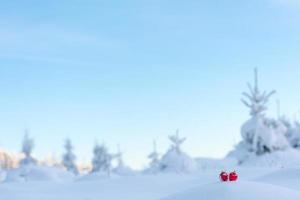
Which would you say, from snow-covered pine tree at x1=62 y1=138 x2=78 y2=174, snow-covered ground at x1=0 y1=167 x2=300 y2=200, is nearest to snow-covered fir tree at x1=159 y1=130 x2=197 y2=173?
snow-covered ground at x1=0 y1=167 x2=300 y2=200

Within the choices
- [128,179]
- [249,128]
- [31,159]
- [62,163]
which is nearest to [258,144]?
[249,128]

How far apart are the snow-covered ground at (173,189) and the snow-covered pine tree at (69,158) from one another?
39.6m

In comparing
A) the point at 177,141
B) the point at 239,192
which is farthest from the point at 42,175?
the point at 239,192

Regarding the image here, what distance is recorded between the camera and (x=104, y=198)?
18.4 metres

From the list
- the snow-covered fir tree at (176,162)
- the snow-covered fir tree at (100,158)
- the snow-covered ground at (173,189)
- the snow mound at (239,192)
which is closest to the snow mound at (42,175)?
the snow-covered fir tree at (176,162)

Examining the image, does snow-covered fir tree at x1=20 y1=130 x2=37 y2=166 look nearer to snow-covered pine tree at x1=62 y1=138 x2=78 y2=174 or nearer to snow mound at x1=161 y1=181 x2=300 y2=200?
snow-covered pine tree at x1=62 y1=138 x2=78 y2=174

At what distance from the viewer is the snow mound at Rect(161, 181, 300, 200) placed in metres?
9.53

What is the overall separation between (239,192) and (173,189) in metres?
10.4

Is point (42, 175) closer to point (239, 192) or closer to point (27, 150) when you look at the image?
point (27, 150)

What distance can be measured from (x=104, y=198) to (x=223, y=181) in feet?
28.1

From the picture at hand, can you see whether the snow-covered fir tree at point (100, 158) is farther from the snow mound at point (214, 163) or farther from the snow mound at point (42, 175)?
the snow mound at point (42, 175)

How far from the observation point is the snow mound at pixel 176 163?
1278 inches

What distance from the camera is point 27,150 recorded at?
58156 millimetres

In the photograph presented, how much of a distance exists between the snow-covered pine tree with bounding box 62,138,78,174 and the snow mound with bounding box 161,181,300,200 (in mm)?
55176
